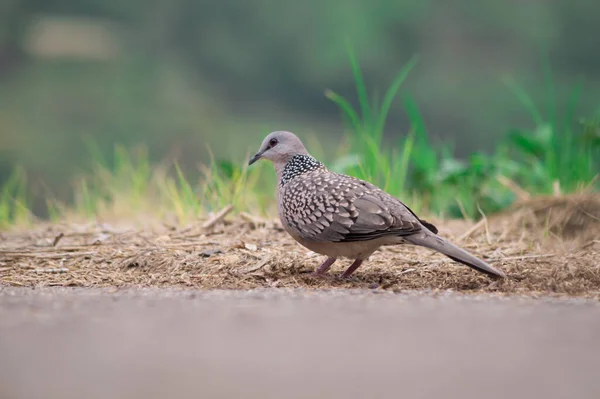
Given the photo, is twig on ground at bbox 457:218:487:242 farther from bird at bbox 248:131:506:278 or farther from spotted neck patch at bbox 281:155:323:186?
spotted neck patch at bbox 281:155:323:186

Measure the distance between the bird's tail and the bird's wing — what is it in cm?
5

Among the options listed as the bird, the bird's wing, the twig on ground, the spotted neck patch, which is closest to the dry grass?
the twig on ground

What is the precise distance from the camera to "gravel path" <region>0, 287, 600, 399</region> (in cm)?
201

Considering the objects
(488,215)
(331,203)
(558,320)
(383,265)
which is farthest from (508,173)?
(558,320)

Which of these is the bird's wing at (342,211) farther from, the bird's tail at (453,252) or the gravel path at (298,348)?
the gravel path at (298,348)

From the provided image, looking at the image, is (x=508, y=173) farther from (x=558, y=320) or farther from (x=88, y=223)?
(x=558, y=320)

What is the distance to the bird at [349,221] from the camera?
12.8 ft

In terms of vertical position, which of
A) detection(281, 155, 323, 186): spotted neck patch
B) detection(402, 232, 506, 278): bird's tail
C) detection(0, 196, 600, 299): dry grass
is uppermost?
detection(281, 155, 323, 186): spotted neck patch

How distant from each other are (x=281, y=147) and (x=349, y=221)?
3.33ft

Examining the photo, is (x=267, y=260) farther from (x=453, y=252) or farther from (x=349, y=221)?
(x=453, y=252)

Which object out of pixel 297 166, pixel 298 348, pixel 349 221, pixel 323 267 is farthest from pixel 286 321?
pixel 297 166

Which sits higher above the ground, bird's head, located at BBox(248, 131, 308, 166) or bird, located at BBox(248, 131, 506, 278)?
bird's head, located at BBox(248, 131, 308, 166)

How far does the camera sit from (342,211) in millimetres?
4035

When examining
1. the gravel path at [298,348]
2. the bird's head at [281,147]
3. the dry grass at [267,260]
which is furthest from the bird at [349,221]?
the gravel path at [298,348]
